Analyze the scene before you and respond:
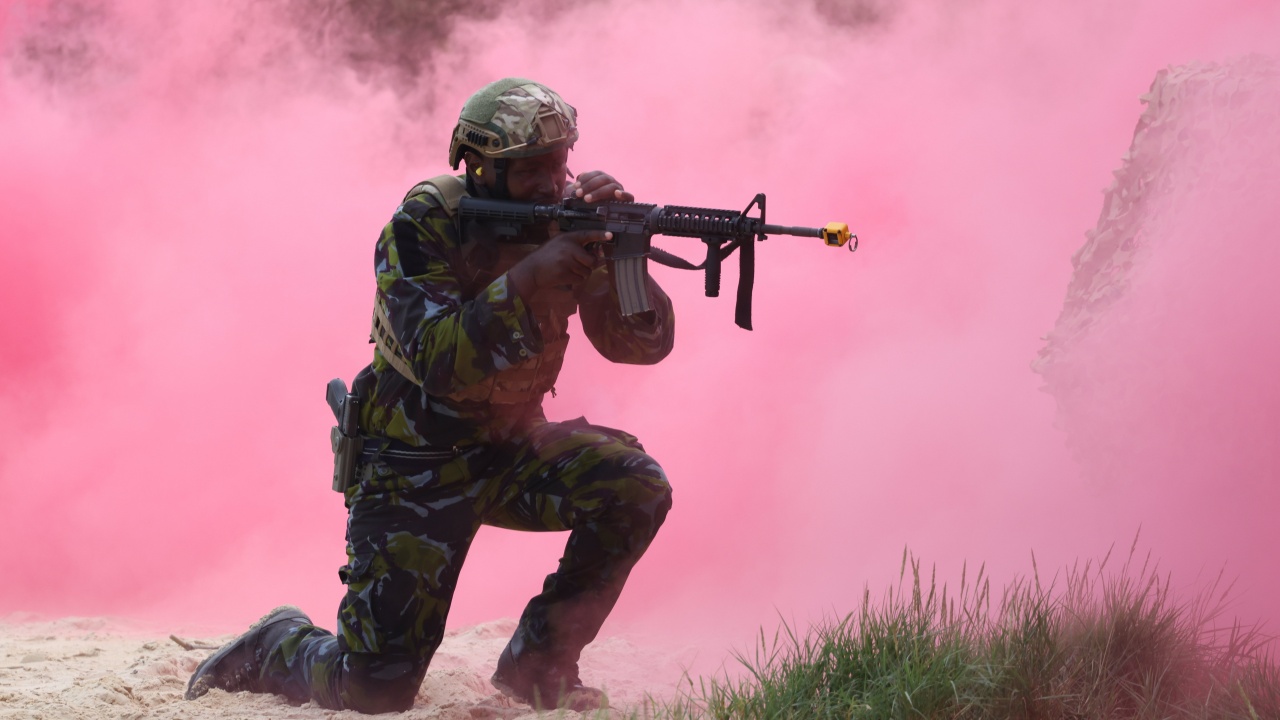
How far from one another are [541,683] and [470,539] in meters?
0.48

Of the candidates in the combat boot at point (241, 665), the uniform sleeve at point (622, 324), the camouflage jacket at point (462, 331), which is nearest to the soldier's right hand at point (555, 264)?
the camouflage jacket at point (462, 331)

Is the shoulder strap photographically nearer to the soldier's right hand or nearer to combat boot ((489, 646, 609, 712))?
the soldier's right hand

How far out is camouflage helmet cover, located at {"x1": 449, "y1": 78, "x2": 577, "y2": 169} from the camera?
12.1 ft

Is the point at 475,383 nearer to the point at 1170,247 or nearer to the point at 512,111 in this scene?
the point at 512,111

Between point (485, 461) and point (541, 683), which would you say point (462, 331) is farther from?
point (541, 683)

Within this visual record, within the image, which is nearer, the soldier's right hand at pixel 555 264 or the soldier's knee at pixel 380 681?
the soldier's right hand at pixel 555 264

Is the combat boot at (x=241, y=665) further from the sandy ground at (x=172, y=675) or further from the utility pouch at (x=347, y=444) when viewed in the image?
the utility pouch at (x=347, y=444)

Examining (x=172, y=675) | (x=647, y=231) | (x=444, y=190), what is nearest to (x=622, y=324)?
(x=647, y=231)

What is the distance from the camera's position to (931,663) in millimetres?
3205

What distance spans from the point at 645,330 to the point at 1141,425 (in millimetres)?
1713

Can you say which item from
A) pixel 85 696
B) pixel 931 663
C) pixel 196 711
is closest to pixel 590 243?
pixel 931 663

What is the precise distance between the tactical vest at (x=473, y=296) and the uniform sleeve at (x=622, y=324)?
0.08 meters

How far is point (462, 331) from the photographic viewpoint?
3479 mm

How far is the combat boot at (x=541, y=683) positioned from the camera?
3893mm
